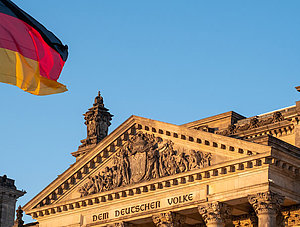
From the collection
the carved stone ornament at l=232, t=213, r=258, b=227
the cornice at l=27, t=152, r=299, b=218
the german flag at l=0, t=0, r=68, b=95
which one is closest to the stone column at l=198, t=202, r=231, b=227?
the cornice at l=27, t=152, r=299, b=218

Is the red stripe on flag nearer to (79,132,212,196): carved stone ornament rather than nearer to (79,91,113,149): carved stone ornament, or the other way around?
(79,132,212,196): carved stone ornament

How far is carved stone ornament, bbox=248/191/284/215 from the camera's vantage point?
44844 millimetres

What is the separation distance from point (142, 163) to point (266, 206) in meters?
9.87

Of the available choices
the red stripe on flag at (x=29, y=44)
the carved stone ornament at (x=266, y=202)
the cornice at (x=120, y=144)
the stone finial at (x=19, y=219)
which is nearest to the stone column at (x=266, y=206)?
the carved stone ornament at (x=266, y=202)

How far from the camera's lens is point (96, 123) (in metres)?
63.8

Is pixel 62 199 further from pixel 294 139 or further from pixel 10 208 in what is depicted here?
pixel 10 208

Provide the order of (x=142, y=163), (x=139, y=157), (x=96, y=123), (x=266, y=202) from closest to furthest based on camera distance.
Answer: (x=266, y=202) → (x=142, y=163) → (x=139, y=157) → (x=96, y=123)

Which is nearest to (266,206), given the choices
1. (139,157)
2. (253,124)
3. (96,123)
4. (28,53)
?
(139,157)

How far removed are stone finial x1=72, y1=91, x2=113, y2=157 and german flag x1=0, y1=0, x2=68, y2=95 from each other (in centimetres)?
3263

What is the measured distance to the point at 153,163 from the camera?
5072 centimetres

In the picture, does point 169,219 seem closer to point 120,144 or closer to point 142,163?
point 142,163

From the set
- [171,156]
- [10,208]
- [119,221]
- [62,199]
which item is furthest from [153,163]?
[10,208]

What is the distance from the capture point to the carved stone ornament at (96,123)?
6369 centimetres

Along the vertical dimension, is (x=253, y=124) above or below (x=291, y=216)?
above
